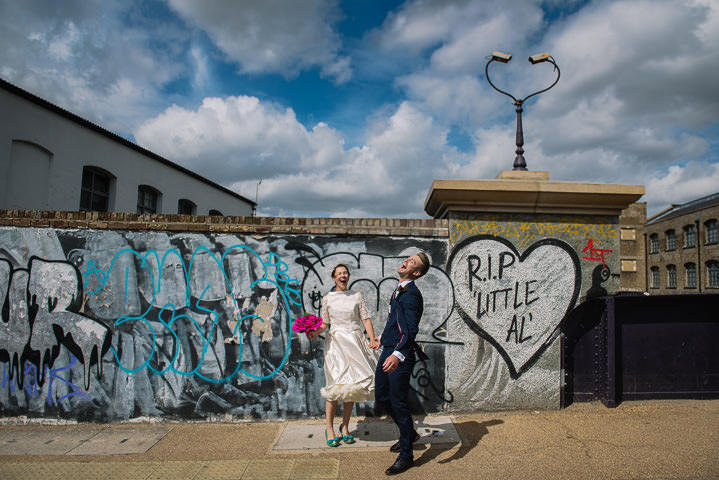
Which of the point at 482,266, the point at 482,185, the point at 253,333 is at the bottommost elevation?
the point at 253,333

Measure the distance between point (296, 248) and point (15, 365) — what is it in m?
3.24

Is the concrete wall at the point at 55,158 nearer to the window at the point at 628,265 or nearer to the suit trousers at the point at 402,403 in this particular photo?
the suit trousers at the point at 402,403

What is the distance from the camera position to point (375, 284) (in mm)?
4949

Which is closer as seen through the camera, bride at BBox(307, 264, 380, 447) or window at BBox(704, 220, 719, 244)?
bride at BBox(307, 264, 380, 447)

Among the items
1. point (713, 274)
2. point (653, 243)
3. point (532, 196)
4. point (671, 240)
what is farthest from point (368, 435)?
point (653, 243)

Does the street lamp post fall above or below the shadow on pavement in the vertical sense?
above

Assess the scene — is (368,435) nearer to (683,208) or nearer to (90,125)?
(90,125)

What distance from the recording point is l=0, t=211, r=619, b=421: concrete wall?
15.6 feet

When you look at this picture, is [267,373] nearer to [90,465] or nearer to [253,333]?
[253,333]

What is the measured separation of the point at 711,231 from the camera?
100 ft

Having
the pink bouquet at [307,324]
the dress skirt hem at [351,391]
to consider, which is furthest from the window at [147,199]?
the dress skirt hem at [351,391]

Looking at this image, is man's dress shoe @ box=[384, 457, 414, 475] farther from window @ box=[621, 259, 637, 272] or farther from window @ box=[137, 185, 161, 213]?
window @ box=[621, 259, 637, 272]

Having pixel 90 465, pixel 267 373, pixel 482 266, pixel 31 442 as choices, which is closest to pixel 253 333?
pixel 267 373

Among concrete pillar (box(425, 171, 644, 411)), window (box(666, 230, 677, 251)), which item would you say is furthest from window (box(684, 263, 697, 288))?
concrete pillar (box(425, 171, 644, 411))
